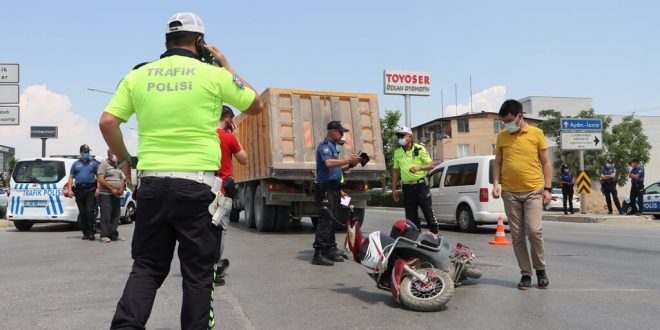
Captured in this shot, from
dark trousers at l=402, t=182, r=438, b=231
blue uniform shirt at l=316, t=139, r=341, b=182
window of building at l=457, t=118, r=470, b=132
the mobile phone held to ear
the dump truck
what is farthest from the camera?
window of building at l=457, t=118, r=470, b=132

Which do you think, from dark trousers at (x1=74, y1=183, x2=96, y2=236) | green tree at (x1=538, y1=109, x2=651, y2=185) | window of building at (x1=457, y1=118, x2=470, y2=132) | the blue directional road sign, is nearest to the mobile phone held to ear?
dark trousers at (x1=74, y1=183, x2=96, y2=236)

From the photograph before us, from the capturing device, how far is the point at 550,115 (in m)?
48.7

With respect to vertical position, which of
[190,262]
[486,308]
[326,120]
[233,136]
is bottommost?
[486,308]

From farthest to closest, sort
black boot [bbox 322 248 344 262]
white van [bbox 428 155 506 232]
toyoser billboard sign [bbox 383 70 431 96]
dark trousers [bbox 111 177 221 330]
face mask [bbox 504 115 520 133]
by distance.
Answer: toyoser billboard sign [bbox 383 70 431 96]
white van [bbox 428 155 506 232]
black boot [bbox 322 248 344 262]
face mask [bbox 504 115 520 133]
dark trousers [bbox 111 177 221 330]

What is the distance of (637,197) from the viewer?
59.4 ft

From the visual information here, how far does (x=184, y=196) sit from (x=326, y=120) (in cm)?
887

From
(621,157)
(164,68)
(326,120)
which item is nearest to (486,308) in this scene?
(164,68)

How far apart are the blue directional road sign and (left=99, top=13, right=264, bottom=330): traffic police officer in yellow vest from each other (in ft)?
59.9

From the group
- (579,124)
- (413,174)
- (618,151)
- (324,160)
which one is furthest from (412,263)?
(618,151)

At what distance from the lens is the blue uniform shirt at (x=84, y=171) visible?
11.0 meters

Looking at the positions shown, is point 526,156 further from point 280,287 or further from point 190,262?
point 190,262

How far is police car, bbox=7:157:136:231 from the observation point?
1314cm

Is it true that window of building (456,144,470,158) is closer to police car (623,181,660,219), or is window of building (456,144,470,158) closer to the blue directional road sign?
the blue directional road sign

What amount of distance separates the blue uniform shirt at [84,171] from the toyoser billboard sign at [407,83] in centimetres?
3137
